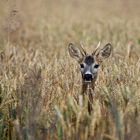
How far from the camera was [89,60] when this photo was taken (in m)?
8.16

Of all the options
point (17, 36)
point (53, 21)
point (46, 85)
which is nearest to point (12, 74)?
point (46, 85)

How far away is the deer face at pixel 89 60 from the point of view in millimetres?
7895

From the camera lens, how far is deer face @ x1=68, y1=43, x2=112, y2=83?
7.89 metres

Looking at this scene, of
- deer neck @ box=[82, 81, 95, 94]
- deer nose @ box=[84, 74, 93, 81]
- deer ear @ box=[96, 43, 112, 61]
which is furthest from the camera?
deer ear @ box=[96, 43, 112, 61]

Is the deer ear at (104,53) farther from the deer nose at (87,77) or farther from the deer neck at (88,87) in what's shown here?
the deer nose at (87,77)

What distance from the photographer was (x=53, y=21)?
20.3 metres

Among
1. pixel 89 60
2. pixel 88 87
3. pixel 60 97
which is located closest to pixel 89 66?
pixel 89 60

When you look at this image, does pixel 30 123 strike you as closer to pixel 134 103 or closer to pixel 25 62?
pixel 134 103

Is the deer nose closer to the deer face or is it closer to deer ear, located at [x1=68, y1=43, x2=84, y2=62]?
the deer face

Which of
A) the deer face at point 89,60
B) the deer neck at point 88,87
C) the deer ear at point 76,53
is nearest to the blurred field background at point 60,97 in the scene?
the deer neck at point 88,87

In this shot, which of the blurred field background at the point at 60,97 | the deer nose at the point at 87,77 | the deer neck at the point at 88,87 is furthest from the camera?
the deer neck at the point at 88,87

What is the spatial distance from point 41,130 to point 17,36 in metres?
10.9

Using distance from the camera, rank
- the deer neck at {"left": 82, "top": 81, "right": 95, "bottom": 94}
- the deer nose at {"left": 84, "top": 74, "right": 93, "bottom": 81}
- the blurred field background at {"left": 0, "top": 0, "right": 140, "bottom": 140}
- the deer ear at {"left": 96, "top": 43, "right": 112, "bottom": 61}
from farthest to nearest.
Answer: the deer ear at {"left": 96, "top": 43, "right": 112, "bottom": 61} → the deer neck at {"left": 82, "top": 81, "right": 95, "bottom": 94} → the deer nose at {"left": 84, "top": 74, "right": 93, "bottom": 81} → the blurred field background at {"left": 0, "top": 0, "right": 140, "bottom": 140}

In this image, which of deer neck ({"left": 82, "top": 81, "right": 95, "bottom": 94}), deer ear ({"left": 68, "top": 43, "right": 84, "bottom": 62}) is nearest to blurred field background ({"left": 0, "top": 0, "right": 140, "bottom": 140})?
deer neck ({"left": 82, "top": 81, "right": 95, "bottom": 94})
